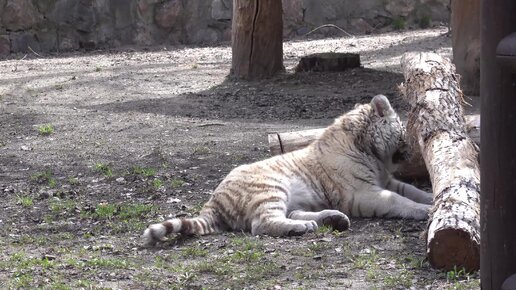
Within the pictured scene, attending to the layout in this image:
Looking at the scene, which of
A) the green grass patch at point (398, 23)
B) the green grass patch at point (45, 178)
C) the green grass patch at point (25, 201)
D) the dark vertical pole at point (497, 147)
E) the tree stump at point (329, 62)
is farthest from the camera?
the green grass patch at point (398, 23)

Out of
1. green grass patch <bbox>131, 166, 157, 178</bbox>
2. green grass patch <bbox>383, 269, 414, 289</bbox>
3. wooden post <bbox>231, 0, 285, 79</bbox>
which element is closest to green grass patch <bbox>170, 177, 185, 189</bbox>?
green grass patch <bbox>131, 166, 157, 178</bbox>

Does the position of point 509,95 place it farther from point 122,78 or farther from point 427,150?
point 122,78

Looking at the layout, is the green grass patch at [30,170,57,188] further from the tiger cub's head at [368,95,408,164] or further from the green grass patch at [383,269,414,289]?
the green grass patch at [383,269,414,289]

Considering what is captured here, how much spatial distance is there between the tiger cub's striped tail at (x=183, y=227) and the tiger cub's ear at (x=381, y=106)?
48.0 inches

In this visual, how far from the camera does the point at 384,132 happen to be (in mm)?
5461

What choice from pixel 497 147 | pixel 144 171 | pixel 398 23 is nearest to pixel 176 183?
pixel 144 171

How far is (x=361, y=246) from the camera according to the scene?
14.5 feet

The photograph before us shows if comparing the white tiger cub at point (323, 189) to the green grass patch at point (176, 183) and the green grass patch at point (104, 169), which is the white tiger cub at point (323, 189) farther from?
the green grass patch at point (104, 169)

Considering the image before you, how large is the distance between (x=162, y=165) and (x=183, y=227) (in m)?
2.00

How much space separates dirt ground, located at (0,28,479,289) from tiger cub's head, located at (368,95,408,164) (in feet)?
1.90

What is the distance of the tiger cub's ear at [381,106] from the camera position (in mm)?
5406

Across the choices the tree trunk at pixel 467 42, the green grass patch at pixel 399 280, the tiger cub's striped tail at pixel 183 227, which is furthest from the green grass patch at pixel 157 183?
the tree trunk at pixel 467 42

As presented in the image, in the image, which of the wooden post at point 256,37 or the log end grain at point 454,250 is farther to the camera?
the wooden post at point 256,37

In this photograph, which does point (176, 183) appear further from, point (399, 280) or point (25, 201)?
point (399, 280)
